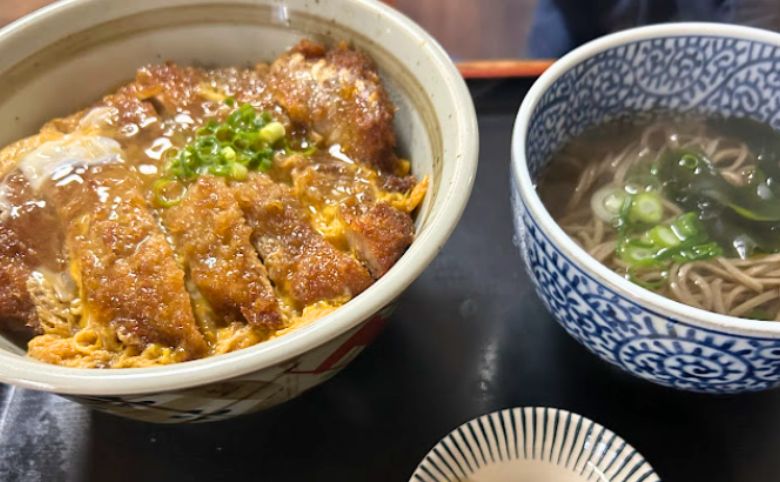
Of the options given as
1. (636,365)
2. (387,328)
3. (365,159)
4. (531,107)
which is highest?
(531,107)

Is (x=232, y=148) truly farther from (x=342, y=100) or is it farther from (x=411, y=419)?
(x=411, y=419)

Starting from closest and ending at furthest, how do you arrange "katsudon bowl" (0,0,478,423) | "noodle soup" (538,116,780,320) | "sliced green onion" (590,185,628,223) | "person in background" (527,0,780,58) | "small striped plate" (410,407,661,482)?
"katsudon bowl" (0,0,478,423)
"small striped plate" (410,407,661,482)
"noodle soup" (538,116,780,320)
"sliced green onion" (590,185,628,223)
"person in background" (527,0,780,58)

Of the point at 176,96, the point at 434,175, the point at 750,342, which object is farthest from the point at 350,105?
the point at 750,342

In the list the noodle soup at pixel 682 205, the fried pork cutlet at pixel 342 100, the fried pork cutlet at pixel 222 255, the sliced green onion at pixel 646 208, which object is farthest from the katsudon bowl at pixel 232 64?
the sliced green onion at pixel 646 208

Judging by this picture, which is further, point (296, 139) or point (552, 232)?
point (296, 139)

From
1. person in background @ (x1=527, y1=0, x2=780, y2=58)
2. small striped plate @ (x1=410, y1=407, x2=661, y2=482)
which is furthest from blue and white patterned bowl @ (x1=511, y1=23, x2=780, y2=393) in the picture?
person in background @ (x1=527, y1=0, x2=780, y2=58)

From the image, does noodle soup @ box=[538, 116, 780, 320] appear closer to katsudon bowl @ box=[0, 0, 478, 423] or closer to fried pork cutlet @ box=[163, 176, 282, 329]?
katsudon bowl @ box=[0, 0, 478, 423]

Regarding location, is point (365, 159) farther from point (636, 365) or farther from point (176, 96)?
point (636, 365)
